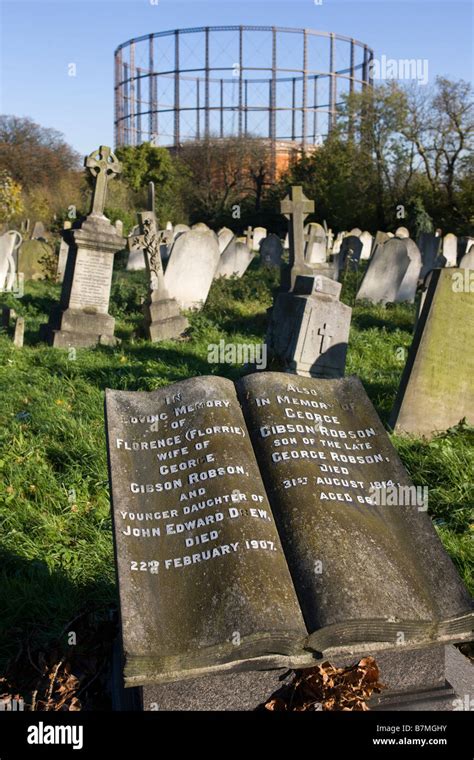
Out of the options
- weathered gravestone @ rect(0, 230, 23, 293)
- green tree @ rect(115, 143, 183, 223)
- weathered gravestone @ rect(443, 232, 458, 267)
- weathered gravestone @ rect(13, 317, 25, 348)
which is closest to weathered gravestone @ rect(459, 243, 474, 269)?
weathered gravestone @ rect(13, 317, 25, 348)

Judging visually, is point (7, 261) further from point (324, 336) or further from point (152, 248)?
point (324, 336)

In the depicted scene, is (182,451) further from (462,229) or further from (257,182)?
(257,182)

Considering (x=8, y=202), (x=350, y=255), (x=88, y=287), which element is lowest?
(x=88, y=287)

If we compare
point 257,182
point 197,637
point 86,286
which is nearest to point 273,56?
point 257,182

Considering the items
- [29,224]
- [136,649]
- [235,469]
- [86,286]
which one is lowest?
[136,649]

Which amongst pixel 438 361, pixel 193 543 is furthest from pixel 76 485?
pixel 438 361

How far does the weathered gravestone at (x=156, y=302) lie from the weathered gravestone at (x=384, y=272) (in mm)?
3639

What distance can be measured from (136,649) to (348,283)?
12046 mm

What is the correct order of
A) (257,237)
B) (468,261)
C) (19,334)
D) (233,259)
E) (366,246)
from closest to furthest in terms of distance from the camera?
(19,334) < (468,261) < (233,259) < (366,246) < (257,237)

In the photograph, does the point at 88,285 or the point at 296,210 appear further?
the point at 88,285

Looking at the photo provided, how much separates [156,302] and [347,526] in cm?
780

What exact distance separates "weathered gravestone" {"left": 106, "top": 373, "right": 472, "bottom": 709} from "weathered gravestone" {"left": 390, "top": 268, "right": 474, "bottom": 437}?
3177 millimetres

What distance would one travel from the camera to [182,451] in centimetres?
273

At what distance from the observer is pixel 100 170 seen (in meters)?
10.4
